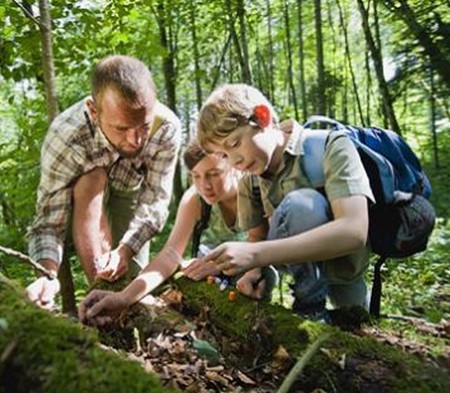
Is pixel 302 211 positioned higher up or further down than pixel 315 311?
higher up

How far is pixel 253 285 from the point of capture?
2.68 metres

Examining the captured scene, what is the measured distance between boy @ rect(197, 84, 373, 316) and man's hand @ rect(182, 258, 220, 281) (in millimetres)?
381

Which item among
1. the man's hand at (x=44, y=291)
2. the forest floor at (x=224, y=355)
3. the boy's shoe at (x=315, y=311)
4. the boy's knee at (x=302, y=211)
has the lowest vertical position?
the boy's shoe at (x=315, y=311)

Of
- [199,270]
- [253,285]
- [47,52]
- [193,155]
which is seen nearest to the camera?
[253,285]

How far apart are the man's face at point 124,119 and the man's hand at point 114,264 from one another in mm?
614

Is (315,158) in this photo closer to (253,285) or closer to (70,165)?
(253,285)

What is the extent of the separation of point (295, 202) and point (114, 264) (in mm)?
1128

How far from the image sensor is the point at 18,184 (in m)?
5.07

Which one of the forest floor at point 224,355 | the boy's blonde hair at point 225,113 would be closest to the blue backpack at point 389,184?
the boy's blonde hair at point 225,113

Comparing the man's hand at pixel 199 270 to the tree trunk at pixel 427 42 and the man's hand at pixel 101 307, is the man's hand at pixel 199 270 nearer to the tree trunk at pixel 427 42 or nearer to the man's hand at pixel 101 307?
the man's hand at pixel 101 307

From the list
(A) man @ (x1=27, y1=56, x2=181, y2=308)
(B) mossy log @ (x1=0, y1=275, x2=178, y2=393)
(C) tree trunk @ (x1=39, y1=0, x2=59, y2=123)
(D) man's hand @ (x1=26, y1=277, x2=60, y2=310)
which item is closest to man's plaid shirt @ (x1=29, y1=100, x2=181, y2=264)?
(A) man @ (x1=27, y1=56, x2=181, y2=308)

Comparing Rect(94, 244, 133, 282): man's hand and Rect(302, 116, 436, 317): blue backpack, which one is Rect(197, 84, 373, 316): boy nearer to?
Rect(302, 116, 436, 317): blue backpack

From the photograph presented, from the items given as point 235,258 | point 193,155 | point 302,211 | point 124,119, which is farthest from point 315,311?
point 124,119

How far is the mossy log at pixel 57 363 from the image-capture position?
45.6 inches
